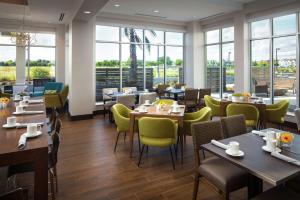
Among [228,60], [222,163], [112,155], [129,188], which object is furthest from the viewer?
[228,60]

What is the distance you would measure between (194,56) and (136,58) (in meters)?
2.50

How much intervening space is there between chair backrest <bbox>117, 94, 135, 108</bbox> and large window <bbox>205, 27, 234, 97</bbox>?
13.9ft

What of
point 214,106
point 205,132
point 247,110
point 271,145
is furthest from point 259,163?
point 214,106

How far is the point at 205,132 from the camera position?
8.72 feet

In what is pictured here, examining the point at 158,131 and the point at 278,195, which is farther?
the point at 158,131

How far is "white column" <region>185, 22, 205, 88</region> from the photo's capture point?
31.1ft

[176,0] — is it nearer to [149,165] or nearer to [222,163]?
[149,165]

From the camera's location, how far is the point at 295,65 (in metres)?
6.45

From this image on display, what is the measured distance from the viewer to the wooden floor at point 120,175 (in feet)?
9.32

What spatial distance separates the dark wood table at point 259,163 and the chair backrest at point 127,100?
4131 mm

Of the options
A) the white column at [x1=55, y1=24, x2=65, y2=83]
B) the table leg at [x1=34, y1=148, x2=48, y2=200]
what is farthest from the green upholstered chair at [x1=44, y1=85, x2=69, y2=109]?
the table leg at [x1=34, y1=148, x2=48, y2=200]

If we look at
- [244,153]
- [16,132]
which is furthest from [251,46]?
[16,132]

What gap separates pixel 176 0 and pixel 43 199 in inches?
247

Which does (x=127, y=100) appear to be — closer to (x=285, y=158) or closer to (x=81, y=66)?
(x=81, y=66)
